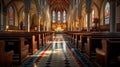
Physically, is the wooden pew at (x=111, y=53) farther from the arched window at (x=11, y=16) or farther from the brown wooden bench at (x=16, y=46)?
the arched window at (x=11, y=16)

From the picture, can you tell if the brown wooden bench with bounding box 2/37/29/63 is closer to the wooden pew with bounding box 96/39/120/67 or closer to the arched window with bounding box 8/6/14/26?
the wooden pew with bounding box 96/39/120/67

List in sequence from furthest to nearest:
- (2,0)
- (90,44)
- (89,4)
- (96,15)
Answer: (96,15), (2,0), (89,4), (90,44)

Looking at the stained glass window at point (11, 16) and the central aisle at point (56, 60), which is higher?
the stained glass window at point (11, 16)

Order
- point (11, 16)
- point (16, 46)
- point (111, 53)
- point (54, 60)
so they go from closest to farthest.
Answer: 1. point (111, 53)
2. point (16, 46)
3. point (54, 60)
4. point (11, 16)

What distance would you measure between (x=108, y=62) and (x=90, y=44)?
115 inches

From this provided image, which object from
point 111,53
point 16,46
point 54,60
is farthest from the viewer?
point 54,60

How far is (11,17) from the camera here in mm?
38156

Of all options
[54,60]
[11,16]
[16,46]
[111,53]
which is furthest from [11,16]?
[111,53]

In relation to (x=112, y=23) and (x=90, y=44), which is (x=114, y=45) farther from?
(x=112, y=23)

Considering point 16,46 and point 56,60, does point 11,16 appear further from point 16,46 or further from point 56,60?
point 16,46

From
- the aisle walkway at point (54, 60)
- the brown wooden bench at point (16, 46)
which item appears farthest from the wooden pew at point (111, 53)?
the brown wooden bench at point (16, 46)

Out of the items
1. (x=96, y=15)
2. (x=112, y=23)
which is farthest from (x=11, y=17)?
(x=112, y=23)

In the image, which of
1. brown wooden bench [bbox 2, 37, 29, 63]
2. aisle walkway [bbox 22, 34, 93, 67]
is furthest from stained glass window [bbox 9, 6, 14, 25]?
brown wooden bench [bbox 2, 37, 29, 63]

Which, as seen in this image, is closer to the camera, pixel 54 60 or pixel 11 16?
pixel 54 60
